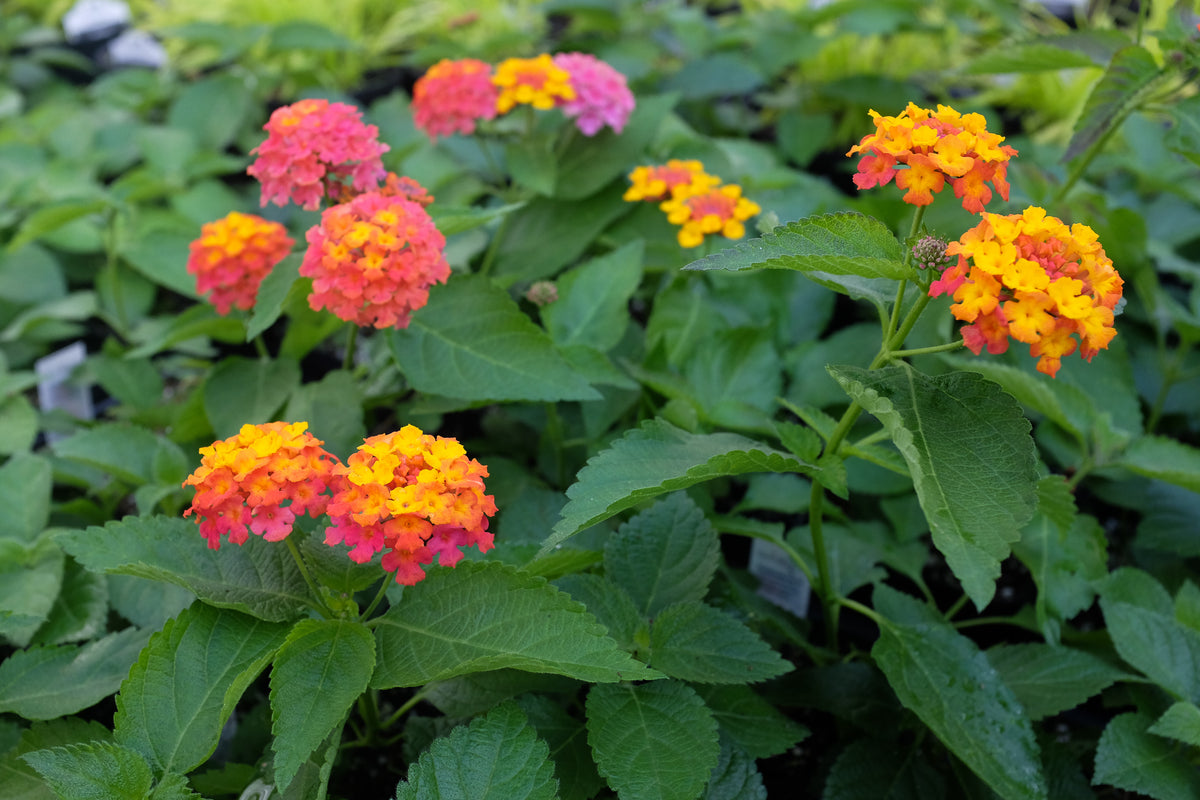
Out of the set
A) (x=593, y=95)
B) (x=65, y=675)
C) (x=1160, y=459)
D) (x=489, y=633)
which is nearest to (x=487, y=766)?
(x=489, y=633)

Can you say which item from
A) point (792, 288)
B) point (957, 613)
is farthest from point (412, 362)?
point (957, 613)

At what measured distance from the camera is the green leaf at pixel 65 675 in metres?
0.90

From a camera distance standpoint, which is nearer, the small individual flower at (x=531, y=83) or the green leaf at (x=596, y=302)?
the green leaf at (x=596, y=302)

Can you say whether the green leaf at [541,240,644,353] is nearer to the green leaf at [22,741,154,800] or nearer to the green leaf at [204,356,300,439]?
the green leaf at [204,356,300,439]

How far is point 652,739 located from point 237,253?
78 centimetres

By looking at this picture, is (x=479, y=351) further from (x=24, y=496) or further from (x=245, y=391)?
(x=24, y=496)

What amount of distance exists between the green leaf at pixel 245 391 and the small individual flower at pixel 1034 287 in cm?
87

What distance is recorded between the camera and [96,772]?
76 centimetres

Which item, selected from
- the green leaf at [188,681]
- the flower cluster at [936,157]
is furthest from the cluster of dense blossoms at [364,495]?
the flower cluster at [936,157]

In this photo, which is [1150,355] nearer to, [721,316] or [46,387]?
[721,316]

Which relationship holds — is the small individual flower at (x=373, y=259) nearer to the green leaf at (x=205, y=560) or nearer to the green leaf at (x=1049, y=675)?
the green leaf at (x=205, y=560)

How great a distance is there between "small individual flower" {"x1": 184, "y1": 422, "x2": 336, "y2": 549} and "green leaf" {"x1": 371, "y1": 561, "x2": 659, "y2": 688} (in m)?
0.14

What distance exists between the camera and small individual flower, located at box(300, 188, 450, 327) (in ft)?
3.15

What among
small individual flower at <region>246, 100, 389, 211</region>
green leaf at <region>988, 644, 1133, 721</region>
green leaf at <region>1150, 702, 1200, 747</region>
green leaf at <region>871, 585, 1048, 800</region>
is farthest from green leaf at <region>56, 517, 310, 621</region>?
green leaf at <region>1150, 702, 1200, 747</region>
